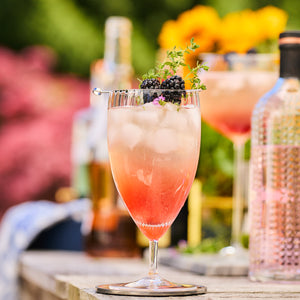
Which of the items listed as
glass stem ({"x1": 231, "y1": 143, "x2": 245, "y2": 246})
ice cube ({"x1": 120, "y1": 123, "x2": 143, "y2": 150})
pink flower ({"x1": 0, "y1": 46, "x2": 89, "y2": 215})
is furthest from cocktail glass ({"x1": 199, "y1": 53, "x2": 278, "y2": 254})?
pink flower ({"x1": 0, "y1": 46, "x2": 89, "y2": 215})

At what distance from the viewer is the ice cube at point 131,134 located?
1.19m

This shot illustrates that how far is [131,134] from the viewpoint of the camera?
1.20 meters

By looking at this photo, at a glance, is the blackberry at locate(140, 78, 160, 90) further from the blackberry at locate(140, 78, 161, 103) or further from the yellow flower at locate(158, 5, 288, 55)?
the yellow flower at locate(158, 5, 288, 55)

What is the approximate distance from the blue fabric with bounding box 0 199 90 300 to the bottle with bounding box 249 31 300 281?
3.29 ft

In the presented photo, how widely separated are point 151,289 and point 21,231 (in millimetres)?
1582

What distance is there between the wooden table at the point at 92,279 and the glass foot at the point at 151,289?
0.01 metres

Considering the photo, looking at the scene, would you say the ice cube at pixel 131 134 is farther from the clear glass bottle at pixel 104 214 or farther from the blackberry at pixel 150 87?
the clear glass bottle at pixel 104 214

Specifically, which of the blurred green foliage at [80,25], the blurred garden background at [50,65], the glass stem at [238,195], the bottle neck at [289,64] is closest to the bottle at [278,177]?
the bottle neck at [289,64]

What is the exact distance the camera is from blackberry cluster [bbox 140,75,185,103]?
117 centimetres

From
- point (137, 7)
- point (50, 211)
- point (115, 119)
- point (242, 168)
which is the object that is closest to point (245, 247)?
point (242, 168)

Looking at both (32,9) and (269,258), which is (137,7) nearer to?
(32,9)

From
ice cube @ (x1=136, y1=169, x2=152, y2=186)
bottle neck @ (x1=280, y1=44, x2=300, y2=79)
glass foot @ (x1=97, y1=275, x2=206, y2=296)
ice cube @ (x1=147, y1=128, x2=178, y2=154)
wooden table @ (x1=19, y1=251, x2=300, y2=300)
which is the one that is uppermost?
bottle neck @ (x1=280, y1=44, x2=300, y2=79)

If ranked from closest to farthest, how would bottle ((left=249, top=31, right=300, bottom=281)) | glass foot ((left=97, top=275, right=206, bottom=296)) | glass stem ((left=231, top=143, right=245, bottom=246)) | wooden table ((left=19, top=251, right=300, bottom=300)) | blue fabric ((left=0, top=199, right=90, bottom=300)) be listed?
glass foot ((left=97, top=275, right=206, bottom=296)), wooden table ((left=19, top=251, right=300, bottom=300)), bottle ((left=249, top=31, right=300, bottom=281)), glass stem ((left=231, top=143, right=245, bottom=246)), blue fabric ((left=0, top=199, right=90, bottom=300))

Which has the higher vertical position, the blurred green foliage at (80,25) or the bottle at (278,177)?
the blurred green foliage at (80,25)
